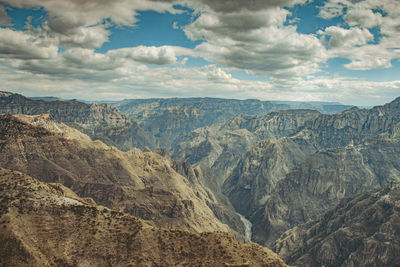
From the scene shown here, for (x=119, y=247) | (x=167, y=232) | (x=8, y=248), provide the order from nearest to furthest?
(x=8, y=248), (x=119, y=247), (x=167, y=232)

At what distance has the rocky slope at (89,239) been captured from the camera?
100250 mm

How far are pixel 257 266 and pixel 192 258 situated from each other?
874 inches

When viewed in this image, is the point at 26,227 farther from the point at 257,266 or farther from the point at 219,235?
the point at 257,266

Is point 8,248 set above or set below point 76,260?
above

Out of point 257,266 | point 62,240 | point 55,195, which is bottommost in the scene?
point 257,266

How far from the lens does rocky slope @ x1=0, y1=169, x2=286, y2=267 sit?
100250 millimetres

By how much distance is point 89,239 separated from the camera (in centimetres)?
10925

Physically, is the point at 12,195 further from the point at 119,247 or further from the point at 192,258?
the point at 192,258

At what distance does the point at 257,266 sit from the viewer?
108 m

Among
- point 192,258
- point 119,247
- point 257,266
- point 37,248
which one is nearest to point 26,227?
point 37,248

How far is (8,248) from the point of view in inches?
3671

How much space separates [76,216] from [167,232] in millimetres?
33606

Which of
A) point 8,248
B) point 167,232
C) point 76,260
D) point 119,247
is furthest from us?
point 167,232

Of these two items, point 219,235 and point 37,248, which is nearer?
point 37,248
